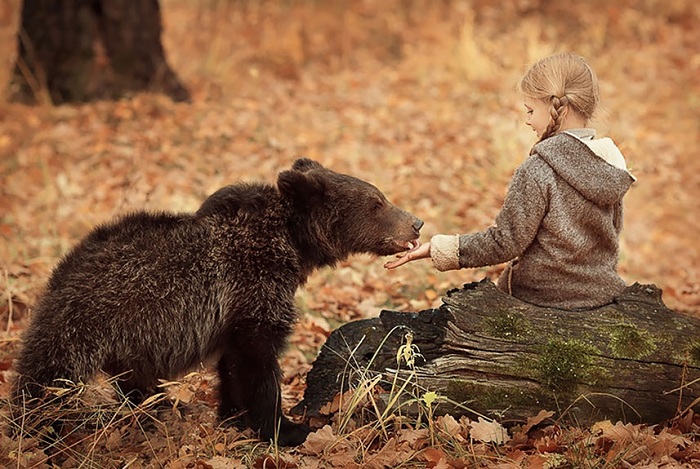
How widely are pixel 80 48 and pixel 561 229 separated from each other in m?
9.49

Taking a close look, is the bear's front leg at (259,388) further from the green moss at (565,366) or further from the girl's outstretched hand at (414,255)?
the green moss at (565,366)

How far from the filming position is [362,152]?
11555mm

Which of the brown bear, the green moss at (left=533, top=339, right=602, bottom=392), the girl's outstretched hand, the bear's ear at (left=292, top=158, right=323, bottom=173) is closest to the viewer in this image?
the brown bear

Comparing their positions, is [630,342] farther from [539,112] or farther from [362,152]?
[362,152]

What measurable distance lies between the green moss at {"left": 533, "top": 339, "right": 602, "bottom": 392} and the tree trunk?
940 cm

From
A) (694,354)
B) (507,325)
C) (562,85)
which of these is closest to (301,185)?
(507,325)

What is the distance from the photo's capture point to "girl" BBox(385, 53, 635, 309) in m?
4.94

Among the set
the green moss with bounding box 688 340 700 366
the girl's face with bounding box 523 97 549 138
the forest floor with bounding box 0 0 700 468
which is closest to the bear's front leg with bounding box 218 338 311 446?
the forest floor with bounding box 0 0 700 468

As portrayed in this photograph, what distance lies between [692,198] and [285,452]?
26.5ft

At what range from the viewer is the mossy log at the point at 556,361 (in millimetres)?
4852

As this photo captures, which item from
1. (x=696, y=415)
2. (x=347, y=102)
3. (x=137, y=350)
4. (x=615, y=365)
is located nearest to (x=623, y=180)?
(x=615, y=365)

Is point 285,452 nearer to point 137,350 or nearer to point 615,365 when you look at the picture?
point 137,350

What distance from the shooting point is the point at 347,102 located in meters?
13.9

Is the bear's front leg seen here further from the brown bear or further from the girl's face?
the girl's face
